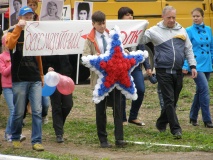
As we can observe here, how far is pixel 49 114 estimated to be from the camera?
14430 mm

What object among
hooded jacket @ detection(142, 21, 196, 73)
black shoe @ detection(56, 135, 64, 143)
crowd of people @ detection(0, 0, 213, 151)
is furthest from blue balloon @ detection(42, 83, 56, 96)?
hooded jacket @ detection(142, 21, 196, 73)

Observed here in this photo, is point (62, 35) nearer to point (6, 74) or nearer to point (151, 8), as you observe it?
point (6, 74)

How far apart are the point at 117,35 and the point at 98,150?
1.49m

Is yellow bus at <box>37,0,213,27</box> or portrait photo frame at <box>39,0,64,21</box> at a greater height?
portrait photo frame at <box>39,0,64,21</box>

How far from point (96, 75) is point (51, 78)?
66 cm

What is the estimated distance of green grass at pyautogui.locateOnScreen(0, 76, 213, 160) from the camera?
1061 cm

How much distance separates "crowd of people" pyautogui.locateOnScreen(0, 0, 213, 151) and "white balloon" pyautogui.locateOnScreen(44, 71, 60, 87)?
7 cm

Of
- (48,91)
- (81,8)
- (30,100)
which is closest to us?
(30,100)

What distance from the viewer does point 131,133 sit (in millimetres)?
12336

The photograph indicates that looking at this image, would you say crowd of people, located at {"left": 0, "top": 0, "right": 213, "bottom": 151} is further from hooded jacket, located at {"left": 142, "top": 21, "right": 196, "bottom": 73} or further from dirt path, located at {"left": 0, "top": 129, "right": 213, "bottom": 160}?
dirt path, located at {"left": 0, "top": 129, "right": 213, "bottom": 160}

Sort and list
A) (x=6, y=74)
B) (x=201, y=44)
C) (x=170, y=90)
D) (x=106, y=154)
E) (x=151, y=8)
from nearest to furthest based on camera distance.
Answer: (x=106, y=154) < (x=6, y=74) < (x=170, y=90) < (x=201, y=44) < (x=151, y=8)

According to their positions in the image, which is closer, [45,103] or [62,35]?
[62,35]

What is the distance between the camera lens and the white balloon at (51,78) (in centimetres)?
1119

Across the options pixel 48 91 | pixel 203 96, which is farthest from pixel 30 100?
pixel 203 96
